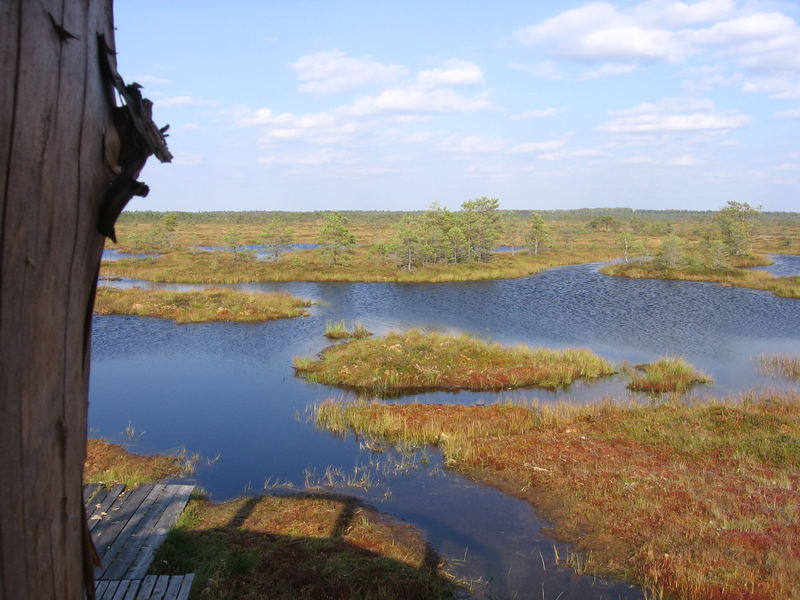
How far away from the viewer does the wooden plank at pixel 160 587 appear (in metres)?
6.48

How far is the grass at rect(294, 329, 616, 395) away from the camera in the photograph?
20844 mm

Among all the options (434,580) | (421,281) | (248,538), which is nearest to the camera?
(434,580)

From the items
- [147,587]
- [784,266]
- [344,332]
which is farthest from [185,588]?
[784,266]

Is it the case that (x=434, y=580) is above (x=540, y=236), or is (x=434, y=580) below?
below

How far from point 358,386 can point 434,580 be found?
12456 mm

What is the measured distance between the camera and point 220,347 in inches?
1061

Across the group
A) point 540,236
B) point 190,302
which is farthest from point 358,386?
point 540,236

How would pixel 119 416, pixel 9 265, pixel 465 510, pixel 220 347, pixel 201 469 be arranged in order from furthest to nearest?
pixel 220 347, pixel 119 416, pixel 201 469, pixel 465 510, pixel 9 265

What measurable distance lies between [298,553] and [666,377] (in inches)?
643

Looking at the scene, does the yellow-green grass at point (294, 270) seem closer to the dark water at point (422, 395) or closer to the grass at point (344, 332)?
the dark water at point (422, 395)

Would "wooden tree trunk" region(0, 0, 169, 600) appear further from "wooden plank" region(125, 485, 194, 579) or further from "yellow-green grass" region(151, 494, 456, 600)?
"wooden plank" region(125, 485, 194, 579)

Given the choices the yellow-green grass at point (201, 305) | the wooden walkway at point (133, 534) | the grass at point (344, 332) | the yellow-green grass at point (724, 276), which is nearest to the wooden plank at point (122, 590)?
the wooden walkway at point (133, 534)

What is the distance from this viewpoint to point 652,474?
12.0m

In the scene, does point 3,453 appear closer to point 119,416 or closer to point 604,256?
point 119,416
